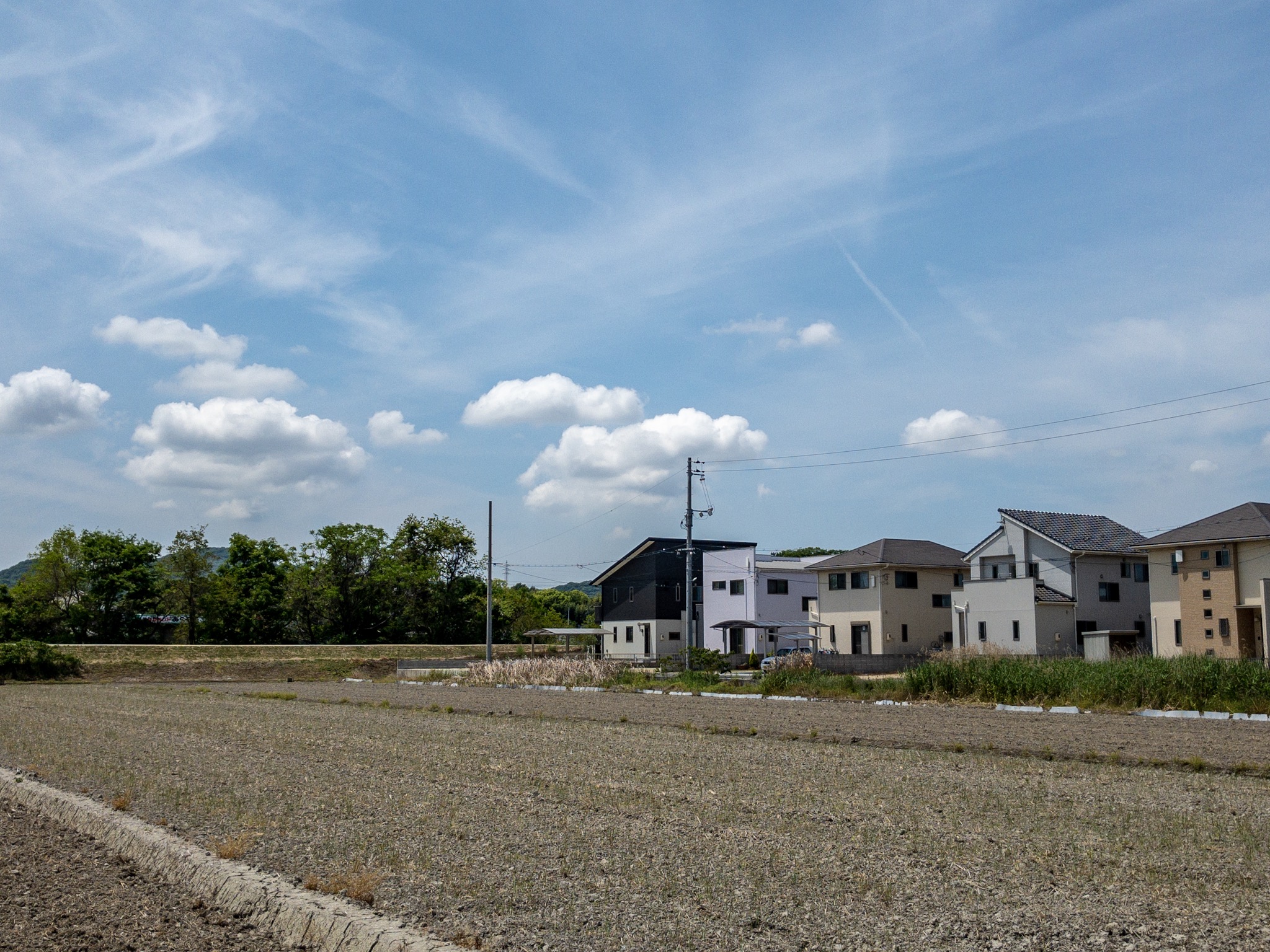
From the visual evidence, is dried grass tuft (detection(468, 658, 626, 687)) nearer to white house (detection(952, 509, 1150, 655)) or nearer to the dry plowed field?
white house (detection(952, 509, 1150, 655))

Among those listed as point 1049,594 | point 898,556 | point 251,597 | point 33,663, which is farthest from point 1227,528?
point 251,597

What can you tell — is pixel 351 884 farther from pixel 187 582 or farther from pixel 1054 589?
pixel 187 582

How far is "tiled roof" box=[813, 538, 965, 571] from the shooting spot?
41188mm

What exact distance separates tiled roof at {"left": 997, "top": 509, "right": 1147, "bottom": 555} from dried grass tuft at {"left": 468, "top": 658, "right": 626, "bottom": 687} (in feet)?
53.9

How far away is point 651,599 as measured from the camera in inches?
2169

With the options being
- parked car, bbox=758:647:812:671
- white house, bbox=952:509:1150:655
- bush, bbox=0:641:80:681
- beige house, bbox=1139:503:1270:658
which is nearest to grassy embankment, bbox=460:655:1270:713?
parked car, bbox=758:647:812:671

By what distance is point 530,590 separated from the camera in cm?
10375

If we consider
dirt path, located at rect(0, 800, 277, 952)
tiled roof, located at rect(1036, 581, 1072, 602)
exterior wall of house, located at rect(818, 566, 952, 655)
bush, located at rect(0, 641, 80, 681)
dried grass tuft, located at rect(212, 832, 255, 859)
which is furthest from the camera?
exterior wall of house, located at rect(818, 566, 952, 655)

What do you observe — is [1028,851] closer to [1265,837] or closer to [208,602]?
[1265,837]

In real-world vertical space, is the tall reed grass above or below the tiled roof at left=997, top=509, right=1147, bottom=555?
below

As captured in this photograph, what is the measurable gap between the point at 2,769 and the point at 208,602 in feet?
153

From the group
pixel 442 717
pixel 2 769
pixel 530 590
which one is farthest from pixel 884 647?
pixel 530 590

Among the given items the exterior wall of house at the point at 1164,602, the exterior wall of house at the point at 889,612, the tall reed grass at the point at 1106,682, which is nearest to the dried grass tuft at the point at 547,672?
the tall reed grass at the point at 1106,682

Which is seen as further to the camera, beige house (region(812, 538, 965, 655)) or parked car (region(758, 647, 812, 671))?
beige house (region(812, 538, 965, 655))
